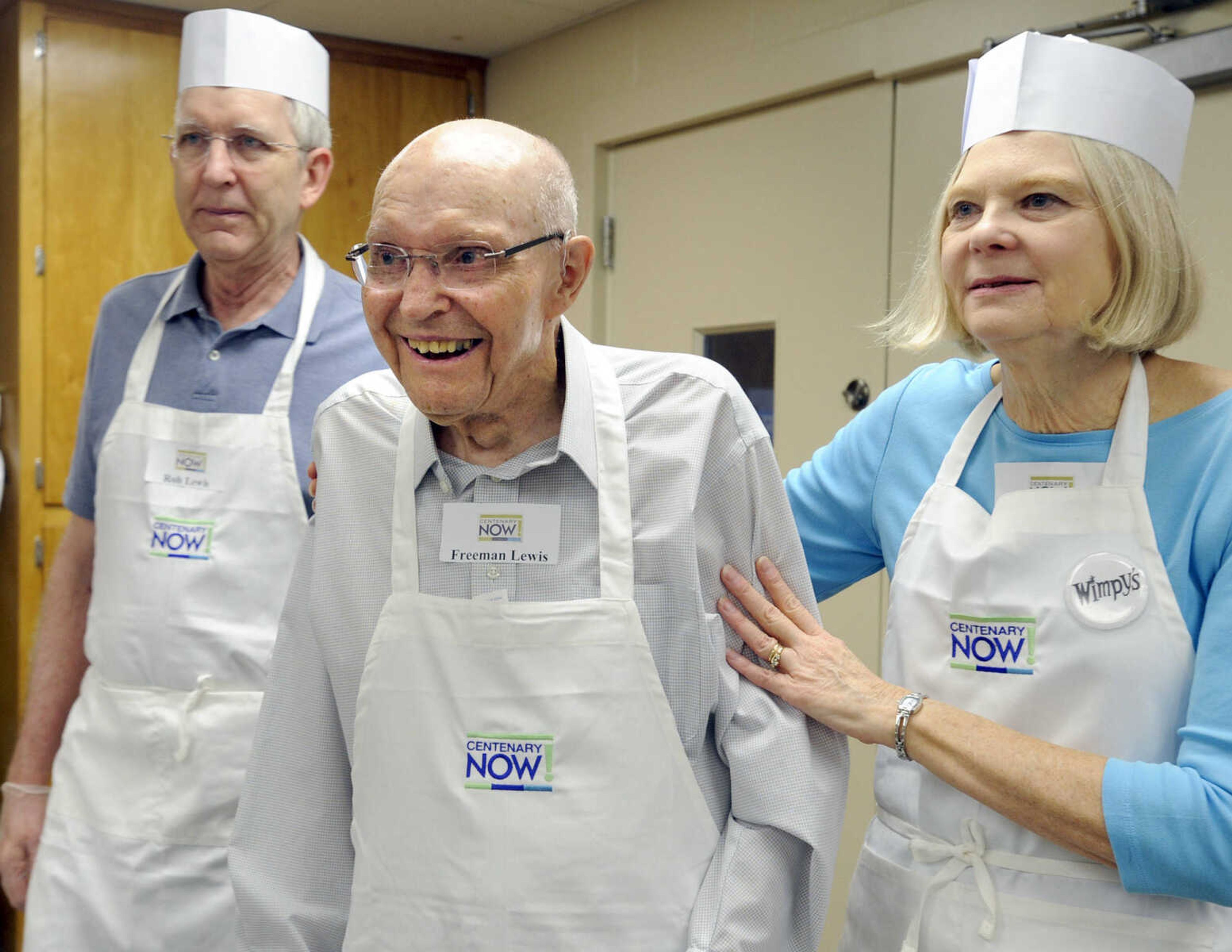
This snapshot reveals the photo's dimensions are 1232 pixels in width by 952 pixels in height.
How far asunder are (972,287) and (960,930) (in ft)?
2.23

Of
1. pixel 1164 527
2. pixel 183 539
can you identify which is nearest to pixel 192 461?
pixel 183 539

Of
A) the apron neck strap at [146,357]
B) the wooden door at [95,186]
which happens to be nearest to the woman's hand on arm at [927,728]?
the apron neck strap at [146,357]

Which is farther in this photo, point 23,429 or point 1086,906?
point 23,429

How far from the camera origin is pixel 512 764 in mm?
1243

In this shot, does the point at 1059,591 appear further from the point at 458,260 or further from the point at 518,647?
the point at 458,260

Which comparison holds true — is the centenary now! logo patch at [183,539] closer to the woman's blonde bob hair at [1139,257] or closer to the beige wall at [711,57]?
the woman's blonde bob hair at [1139,257]

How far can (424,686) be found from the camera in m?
1.28

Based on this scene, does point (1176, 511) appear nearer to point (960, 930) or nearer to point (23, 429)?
point (960, 930)

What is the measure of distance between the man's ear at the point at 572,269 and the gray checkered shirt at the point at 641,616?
63 mm

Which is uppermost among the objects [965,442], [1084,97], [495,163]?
[1084,97]

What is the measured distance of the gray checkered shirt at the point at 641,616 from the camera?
4.21 ft

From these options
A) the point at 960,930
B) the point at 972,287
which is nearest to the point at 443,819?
the point at 960,930

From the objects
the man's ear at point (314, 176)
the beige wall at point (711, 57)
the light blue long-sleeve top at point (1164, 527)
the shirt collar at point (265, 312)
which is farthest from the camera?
the beige wall at point (711, 57)

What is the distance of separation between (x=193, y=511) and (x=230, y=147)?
1.82ft
